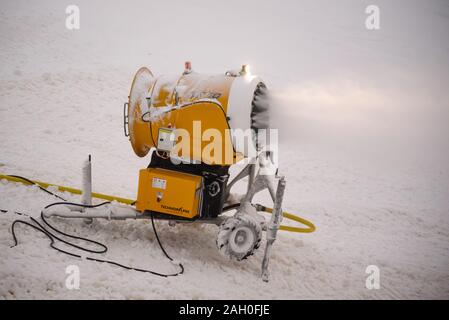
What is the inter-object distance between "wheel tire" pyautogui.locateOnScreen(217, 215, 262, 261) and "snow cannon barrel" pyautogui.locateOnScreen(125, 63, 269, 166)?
1.73 ft

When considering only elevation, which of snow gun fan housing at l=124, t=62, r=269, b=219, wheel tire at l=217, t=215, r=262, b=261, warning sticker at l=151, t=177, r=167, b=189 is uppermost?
snow gun fan housing at l=124, t=62, r=269, b=219

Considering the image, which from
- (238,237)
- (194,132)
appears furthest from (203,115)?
(238,237)

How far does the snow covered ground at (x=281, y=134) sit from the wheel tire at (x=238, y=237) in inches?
7.6

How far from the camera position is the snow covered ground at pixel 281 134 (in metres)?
3.44

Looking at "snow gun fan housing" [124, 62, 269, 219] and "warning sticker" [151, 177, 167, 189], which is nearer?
"snow gun fan housing" [124, 62, 269, 219]

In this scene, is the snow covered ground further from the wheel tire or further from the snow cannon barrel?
the snow cannon barrel

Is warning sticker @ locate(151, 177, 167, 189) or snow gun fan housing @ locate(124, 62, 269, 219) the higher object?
snow gun fan housing @ locate(124, 62, 269, 219)

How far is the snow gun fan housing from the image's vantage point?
131 inches

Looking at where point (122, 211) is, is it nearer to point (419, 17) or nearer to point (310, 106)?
point (310, 106)

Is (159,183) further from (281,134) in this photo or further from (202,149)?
(281,134)

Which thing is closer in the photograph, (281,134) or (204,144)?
(204,144)

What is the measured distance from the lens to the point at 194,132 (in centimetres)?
340

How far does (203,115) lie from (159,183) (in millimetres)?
729

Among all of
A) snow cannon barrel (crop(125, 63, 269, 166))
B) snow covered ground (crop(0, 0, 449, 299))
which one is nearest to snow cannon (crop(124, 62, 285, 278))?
snow cannon barrel (crop(125, 63, 269, 166))
